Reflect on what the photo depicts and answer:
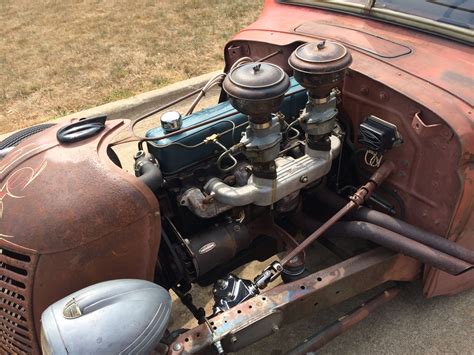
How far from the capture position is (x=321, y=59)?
1.79 metres

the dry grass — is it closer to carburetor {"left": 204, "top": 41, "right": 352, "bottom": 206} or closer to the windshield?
the windshield

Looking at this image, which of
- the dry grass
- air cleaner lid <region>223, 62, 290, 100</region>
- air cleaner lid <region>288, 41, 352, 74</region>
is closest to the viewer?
air cleaner lid <region>223, 62, 290, 100</region>

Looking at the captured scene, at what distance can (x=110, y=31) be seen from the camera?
6891 millimetres

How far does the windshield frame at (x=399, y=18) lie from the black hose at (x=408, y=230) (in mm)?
940

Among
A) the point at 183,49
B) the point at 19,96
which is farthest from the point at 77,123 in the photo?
the point at 183,49

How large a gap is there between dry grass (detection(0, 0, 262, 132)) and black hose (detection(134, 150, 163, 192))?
3.20 meters

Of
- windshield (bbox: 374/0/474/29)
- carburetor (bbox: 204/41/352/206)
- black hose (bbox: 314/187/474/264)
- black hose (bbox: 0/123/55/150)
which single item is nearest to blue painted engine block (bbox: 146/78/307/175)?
carburetor (bbox: 204/41/352/206)

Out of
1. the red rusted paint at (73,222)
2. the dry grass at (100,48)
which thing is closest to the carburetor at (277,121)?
the red rusted paint at (73,222)

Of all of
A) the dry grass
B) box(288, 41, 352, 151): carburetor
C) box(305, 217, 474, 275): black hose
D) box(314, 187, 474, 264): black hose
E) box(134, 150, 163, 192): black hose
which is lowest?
the dry grass

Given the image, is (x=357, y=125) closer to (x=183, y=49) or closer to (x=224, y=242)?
(x=224, y=242)

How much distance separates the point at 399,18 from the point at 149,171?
1.55m

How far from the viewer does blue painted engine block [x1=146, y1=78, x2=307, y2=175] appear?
1936 millimetres

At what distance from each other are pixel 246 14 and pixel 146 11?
1824mm

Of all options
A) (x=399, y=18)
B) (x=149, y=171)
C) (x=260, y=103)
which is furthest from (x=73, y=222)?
(x=399, y=18)
